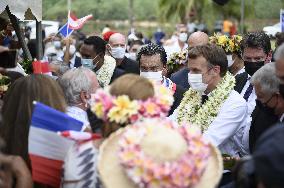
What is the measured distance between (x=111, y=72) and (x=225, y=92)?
3556 mm

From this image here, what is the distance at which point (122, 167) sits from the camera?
3.69 m

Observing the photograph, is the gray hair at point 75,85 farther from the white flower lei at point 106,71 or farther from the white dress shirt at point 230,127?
the white flower lei at point 106,71

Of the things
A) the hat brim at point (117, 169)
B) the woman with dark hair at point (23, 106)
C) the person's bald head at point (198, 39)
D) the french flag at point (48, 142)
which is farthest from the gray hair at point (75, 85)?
the person's bald head at point (198, 39)

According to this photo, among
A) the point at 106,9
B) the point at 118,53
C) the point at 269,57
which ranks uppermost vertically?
the point at 106,9

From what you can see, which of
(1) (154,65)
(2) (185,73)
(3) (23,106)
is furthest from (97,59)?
(3) (23,106)

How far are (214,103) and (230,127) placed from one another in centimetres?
30

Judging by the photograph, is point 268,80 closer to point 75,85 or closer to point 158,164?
point 75,85

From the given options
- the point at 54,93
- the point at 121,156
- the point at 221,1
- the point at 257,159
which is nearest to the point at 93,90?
the point at 54,93

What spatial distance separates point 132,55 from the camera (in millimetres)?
15188

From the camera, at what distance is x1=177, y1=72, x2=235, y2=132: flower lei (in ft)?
21.2

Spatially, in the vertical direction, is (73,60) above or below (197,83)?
below

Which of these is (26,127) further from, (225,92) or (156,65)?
(156,65)

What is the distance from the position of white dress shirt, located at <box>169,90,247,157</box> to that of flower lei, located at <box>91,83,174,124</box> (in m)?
2.15

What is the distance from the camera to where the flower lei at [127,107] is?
4027mm
